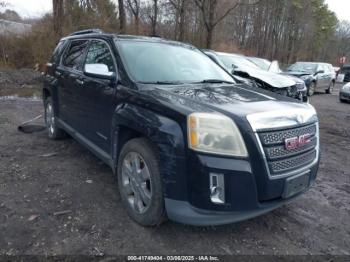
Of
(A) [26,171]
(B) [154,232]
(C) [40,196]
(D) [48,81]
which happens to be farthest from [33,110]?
(B) [154,232]

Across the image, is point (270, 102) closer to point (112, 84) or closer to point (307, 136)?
point (307, 136)

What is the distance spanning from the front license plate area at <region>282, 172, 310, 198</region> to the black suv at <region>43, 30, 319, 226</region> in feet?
0.03

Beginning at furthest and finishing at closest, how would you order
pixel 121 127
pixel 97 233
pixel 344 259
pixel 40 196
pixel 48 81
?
pixel 48 81 → pixel 40 196 → pixel 121 127 → pixel 97 233 → pixel 344 259

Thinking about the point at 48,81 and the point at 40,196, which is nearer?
the point at 40,196

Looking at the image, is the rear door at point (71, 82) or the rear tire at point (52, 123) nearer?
the rear door at point (71, 82)

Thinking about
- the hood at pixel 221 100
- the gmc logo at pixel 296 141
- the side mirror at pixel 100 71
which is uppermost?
the side mirror at pixel 100 71

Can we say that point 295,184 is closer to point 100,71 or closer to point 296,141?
point 296,141

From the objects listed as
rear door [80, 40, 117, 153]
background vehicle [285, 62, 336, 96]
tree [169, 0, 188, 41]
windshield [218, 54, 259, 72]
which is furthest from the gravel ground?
tree [169, 0, 188, 41]

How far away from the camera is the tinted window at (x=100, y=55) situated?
3.61m

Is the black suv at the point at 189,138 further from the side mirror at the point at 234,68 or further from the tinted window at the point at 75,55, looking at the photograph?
the side mirror at the point at 234,68

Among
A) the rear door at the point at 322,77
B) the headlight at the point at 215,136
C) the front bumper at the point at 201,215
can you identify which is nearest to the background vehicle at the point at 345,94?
the rear door at the point at 322,77

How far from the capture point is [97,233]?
2.91m

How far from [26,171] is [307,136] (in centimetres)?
359

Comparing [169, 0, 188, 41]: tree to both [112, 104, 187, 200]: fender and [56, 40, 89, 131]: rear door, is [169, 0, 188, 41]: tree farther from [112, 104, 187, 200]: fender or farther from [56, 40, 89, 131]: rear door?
[112, 104, 187, 200]: fender
